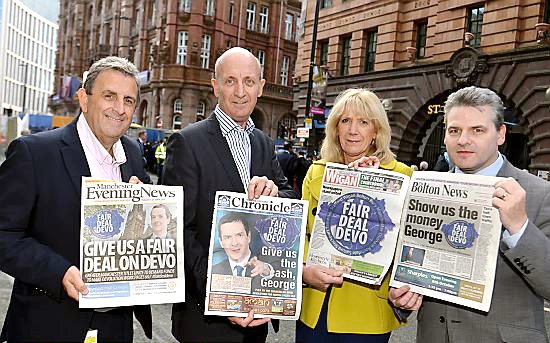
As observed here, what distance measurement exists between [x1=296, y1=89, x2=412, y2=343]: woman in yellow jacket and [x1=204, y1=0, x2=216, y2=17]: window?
4484 cm

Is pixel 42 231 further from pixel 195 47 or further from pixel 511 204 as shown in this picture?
pixel 195 47

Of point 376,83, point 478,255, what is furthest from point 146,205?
point 376,83

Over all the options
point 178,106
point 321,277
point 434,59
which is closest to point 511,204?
point 321,277

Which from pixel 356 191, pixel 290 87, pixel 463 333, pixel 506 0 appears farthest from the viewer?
pixel 290 87

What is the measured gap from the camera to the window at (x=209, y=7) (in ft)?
149

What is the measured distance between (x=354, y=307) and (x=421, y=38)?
864 inches

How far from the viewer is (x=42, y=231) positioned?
2541 mm

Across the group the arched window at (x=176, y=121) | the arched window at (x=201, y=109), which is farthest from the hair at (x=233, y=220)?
the arched window at (x=201, y=109)

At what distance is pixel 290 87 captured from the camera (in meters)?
49.5

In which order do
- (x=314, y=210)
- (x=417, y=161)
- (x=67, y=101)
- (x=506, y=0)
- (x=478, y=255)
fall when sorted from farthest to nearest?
(x=67, y=101), (x=417, y=161), (x=506, y=0), (x=314, y=210), (x=478, y=255)

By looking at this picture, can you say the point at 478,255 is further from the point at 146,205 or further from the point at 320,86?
the point at 320,86

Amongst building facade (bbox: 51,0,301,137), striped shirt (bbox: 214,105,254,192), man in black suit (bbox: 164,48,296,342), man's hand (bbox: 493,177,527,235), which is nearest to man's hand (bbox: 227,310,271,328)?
man in black suit (bbox: 164,48,296,342)

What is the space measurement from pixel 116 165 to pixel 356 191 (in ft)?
4.36

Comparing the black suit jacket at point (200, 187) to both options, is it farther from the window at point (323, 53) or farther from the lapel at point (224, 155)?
the window at point (323, 53)
